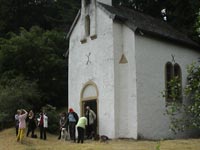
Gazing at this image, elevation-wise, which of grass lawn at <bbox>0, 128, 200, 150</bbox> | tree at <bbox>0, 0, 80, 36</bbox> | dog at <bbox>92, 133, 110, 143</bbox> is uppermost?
tree at <bbox>0, 0, 80, 36</bbox>

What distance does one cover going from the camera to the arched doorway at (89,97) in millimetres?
27139

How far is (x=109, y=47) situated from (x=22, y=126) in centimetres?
765

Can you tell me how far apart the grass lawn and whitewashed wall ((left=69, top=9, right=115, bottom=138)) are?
2.55 m

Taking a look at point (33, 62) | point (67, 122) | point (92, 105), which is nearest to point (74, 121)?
point (67, 122)

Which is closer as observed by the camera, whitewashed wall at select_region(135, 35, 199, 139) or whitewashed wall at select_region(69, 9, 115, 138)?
whitewashed wall at select_region(135, 35, 199, 139)

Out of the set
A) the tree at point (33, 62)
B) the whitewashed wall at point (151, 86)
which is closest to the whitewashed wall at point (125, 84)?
the whitewashed wall at point (151, 86)

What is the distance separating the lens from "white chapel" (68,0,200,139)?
83.9 ft

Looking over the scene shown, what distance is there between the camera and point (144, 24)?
2848 centimetres

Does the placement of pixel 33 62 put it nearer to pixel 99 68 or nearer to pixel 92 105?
pixel 92 105

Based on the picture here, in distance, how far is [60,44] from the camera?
39844 mm

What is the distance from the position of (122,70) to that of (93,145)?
7068 millimetres

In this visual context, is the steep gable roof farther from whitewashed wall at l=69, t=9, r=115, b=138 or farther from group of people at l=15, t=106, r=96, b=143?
group of people at l=15, t=106, r=96, b=143

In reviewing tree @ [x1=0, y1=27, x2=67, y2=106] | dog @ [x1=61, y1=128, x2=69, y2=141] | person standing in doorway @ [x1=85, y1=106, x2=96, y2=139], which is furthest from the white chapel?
tree @ [x1=0, y1=27, x2=67, y2=106]

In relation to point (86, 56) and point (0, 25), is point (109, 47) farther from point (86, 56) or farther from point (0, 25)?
point (0, 25)
